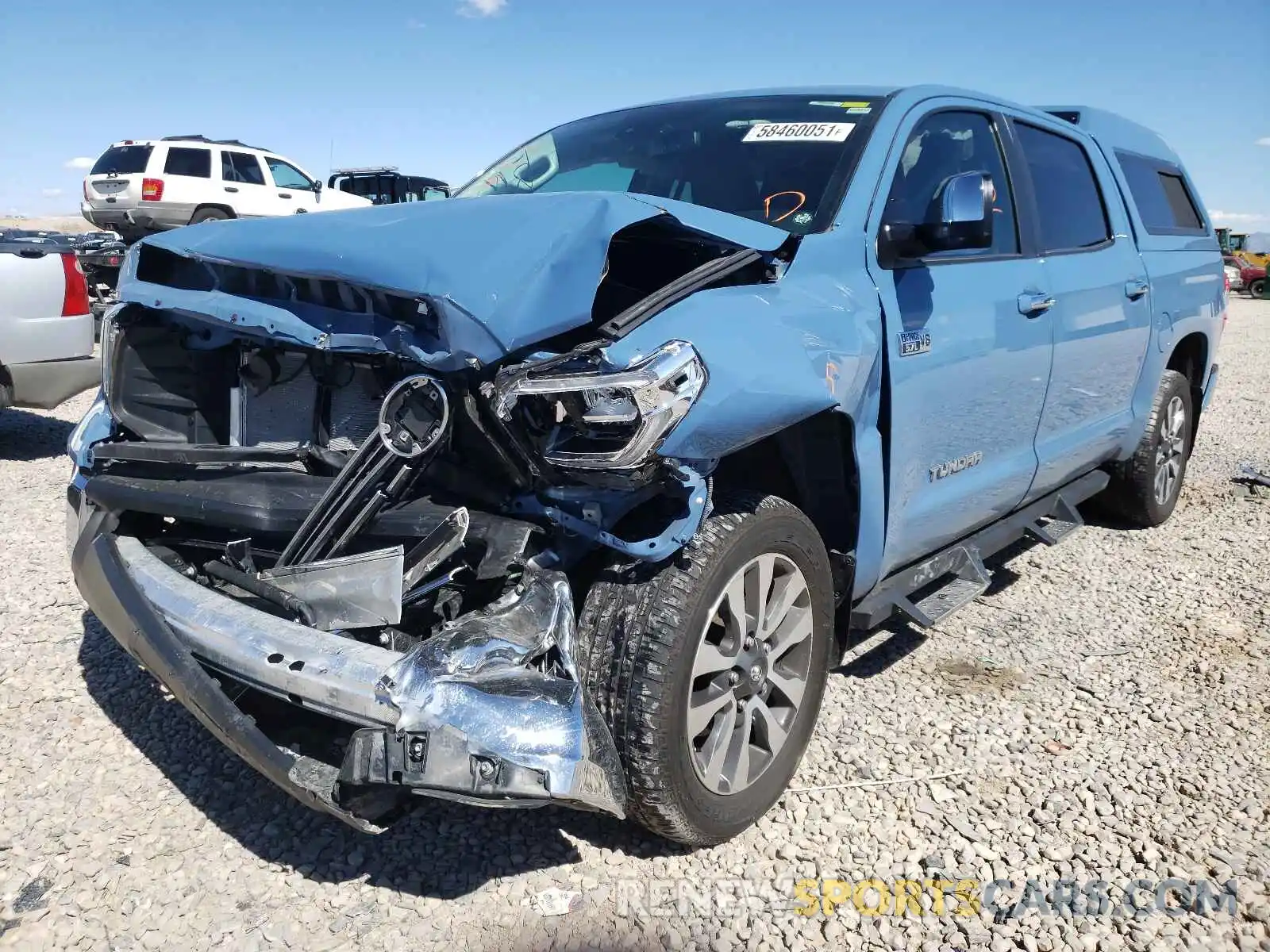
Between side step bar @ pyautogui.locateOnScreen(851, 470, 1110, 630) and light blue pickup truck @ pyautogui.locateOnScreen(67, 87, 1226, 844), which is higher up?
light blue pickup truck @ pyautogui.locateOnScreen(67, 87, 1226, 844)

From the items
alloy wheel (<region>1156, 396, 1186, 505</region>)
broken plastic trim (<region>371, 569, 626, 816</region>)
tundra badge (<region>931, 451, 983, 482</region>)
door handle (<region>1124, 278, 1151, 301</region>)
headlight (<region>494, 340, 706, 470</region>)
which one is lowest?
alloy wheel (<region>1156, 396, 1186, 505</region>)

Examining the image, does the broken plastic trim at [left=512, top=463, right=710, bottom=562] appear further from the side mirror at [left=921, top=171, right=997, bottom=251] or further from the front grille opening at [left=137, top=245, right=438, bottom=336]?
the side mirror at [left=921, top=171, right=997, bottom=251]

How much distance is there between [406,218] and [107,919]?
1.80 meters

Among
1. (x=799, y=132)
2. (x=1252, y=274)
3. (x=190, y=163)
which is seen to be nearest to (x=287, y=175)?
(x=190, y=163)

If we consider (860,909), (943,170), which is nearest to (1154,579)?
(943,170)

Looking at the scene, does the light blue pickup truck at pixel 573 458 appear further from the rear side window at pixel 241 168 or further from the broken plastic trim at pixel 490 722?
the rear side window at pixel 241 168

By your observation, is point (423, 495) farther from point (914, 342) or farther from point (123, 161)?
point (123, 161)

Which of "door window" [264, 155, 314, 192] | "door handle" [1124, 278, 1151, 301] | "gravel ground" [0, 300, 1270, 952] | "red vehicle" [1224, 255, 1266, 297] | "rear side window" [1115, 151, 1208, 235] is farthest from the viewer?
"red vehicle" [1224, 255, 1266, 297]

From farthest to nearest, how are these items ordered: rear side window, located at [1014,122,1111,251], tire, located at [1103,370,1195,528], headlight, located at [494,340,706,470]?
tire, located at [1103,370,1195,528] → rear side window, located at [1014,122,1111,251] → headlight, located at [494,340,706,470]

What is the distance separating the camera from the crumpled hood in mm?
2051

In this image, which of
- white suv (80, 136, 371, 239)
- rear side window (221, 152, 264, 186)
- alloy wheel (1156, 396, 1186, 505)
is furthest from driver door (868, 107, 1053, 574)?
rear side window (221, 152, 264, 186)

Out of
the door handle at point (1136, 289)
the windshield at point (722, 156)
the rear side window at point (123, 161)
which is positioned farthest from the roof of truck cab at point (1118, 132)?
the rear side window at point (123, 161)

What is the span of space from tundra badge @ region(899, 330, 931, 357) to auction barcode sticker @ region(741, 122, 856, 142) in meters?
0.68

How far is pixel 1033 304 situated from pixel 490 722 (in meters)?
2.59
